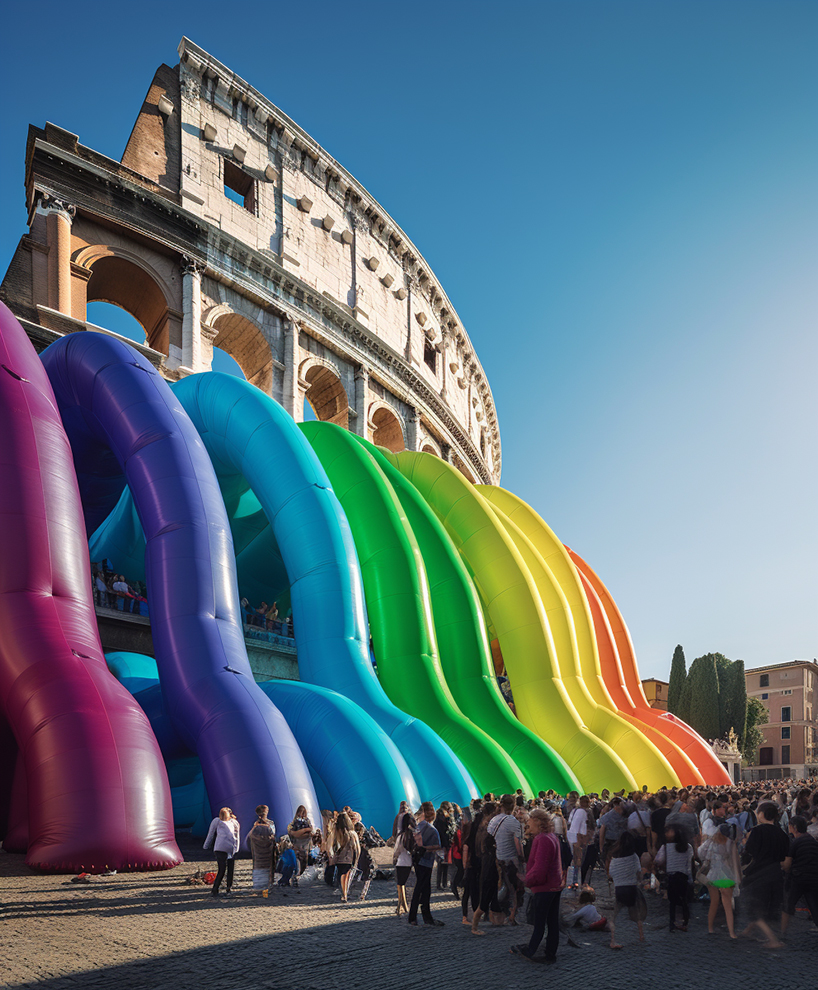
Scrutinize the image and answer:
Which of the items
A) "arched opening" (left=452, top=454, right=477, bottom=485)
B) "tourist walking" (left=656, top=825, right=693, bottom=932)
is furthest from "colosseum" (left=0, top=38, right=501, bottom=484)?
"tourist walking" (left=656, top=825, right=693, bottom=932)

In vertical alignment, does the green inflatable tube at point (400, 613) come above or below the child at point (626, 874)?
above

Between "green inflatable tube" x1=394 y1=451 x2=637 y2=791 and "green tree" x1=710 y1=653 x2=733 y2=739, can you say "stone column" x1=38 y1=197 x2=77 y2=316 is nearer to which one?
"green inflatable tube" x1=394 y1=451 x2=637 y2=791

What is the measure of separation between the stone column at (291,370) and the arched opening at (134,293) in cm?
419

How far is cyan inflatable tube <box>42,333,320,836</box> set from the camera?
33.1 ft

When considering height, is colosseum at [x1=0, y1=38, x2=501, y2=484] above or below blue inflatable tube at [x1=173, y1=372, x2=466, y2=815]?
above

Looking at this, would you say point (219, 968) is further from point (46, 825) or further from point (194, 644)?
point (194, 644)

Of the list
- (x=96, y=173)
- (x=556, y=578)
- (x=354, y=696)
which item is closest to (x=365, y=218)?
(x=96, y=173)

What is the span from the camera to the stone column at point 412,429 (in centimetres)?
3391

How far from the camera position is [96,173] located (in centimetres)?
2238

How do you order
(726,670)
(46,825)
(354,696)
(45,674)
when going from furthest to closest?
1. (726,670)
2. (354,696)
3. (45,674)
4. (46,825)

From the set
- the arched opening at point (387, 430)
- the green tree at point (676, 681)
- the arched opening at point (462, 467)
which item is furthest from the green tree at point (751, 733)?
the arched opening at point (387, 430)

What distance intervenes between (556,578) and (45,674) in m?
14.8

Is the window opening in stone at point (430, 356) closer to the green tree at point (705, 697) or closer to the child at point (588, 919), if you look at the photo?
the green tree at point (705, 697)

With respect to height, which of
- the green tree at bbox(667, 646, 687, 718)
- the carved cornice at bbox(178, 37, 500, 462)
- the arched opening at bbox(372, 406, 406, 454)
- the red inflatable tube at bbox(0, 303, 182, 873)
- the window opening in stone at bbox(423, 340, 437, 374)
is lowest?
the green tree at bbox(667, 646, 687, 718)
